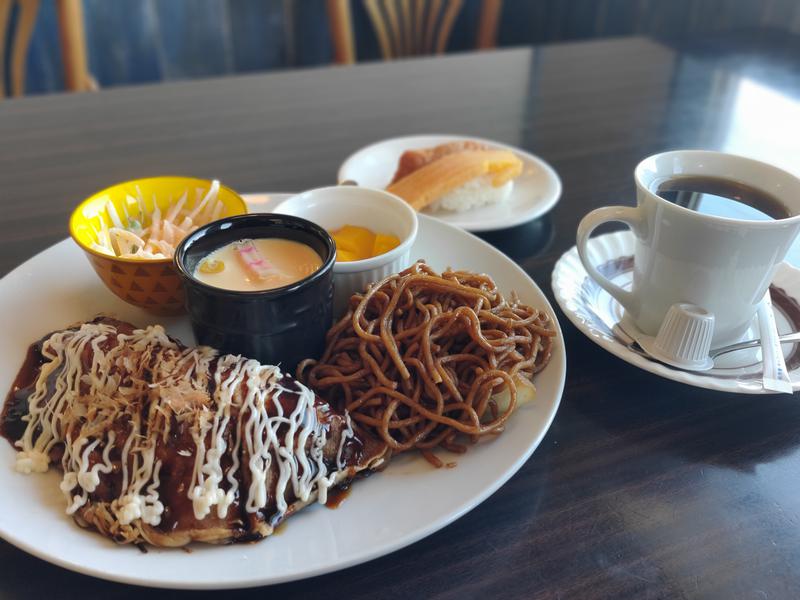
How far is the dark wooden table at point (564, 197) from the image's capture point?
1.03 m

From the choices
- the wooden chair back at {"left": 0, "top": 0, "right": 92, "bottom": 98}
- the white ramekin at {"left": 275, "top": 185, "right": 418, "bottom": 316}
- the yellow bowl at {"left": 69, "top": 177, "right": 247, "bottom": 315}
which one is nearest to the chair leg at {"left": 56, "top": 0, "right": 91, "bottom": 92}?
the wooden chair back at {"left": 0, "top": 0, "right": 92, "bottom": 98}

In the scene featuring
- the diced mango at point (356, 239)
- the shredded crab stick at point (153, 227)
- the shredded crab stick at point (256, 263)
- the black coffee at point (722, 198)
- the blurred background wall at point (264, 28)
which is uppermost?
the black coffee at point (722, 198)

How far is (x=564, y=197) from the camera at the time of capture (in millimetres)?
2273

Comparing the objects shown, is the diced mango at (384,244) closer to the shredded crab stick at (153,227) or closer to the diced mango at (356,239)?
the diced mango at (356,239)

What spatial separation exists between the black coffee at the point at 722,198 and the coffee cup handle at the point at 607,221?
0.08m

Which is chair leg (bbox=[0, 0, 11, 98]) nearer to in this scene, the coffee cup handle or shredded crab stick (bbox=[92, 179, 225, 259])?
shredded crab stick (bbox=[92, 179, 225, 259])

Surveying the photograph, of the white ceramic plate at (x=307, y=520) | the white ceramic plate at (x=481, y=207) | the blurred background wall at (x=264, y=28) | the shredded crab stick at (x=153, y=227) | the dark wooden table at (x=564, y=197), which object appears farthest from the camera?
the blurred background wall at (x=264, y=28)

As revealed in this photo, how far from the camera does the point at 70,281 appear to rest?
1.60 meters

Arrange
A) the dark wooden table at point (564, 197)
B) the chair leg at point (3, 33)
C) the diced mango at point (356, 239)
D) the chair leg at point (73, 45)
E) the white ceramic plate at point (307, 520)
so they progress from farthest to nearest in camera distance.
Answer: the chair leg at point (3, 33), the chair leg at point (73, 45), the diced mango at point (356, 239), the dark wooden table at point (564, 197), the white ceramic plate at point (307, 520)

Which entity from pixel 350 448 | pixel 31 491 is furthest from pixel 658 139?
pixel 31 491

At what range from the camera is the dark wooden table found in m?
1.03

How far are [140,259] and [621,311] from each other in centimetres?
111

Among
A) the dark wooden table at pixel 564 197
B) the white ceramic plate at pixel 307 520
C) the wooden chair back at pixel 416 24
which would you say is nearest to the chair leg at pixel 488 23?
the wooden chair back at pixel 416 24

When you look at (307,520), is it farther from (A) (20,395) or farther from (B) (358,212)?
(B) (358,212)
